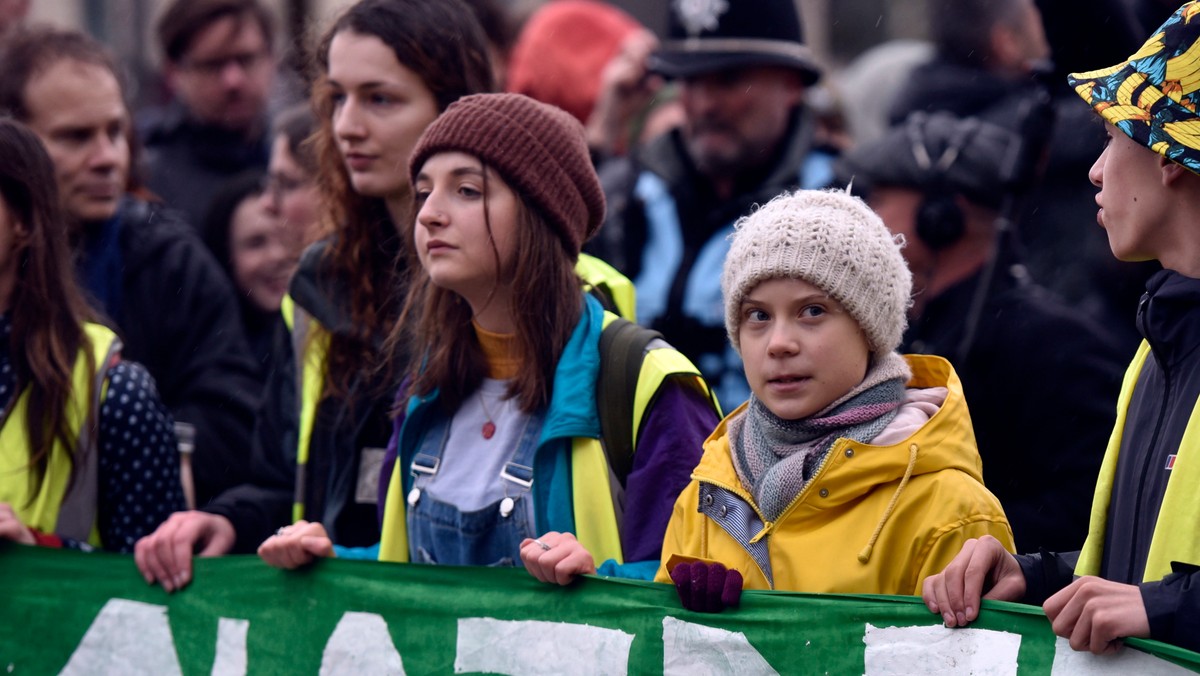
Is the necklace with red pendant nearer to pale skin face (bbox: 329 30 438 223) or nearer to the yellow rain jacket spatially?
the yellow rain jacket

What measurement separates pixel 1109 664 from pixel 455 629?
1495mm

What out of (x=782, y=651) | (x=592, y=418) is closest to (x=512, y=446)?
(x=592, y=418)

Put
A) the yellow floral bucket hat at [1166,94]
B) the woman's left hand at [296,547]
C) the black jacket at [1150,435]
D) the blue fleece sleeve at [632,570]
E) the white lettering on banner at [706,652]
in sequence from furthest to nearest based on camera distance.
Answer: the woman's left hand at [296,547] < the blue fleece sleeve at [632,570] < the white lettering on banner at [706,652] < the black jacket at [1150,435] < the yellow floral bucket hat at [1166,94]

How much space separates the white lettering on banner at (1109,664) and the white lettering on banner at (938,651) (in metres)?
0.08

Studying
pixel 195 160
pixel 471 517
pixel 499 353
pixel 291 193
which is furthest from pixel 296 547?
pixel 195 160

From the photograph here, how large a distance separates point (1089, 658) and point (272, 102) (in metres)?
6.45

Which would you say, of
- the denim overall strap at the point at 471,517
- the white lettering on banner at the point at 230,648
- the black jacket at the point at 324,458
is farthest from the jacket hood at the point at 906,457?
the white lettering on banner at the point at 230,648

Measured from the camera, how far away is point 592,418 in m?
3.74

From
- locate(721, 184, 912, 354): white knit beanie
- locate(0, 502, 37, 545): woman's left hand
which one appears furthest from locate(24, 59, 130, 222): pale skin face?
locate(721, 184, 912, 354): white knit beanie

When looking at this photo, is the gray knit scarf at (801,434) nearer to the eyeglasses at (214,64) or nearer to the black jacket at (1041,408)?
the black jacket at (1041,408)

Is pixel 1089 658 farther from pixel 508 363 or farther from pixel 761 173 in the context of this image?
pixel 761 173

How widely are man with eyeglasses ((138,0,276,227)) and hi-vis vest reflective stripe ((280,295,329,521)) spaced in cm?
285

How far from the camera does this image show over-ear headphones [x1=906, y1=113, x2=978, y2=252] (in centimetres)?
521

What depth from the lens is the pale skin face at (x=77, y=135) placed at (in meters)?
5.49
